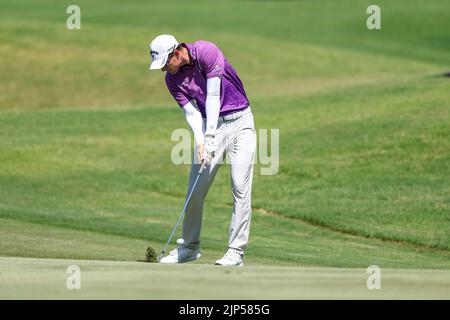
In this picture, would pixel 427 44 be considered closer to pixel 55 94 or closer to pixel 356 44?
pixel 356 44

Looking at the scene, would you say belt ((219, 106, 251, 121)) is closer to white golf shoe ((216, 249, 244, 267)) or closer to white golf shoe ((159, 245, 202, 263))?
white golf shoe ((216, 249, 244, 267))

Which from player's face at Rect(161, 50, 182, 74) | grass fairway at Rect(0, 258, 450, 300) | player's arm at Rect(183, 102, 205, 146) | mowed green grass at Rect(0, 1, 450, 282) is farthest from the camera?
mowed green grass at Rect(0, 1, 450, 282)

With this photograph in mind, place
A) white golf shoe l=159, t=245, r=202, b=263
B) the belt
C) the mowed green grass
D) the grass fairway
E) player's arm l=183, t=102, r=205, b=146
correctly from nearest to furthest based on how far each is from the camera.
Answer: the grass fairway
the belt
player's arm l=183, t=102, r=205, b=146
white golf shoe l=159, t=245, r=202, b=263
the mowed green grass

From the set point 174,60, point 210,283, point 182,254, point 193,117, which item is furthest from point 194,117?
point 210,283

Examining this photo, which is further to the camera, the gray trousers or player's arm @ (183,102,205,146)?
player's arm @ (183,102,205,146)

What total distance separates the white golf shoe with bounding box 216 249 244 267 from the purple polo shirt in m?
1.47

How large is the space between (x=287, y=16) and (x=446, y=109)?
112 ft

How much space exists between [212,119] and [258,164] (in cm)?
1386

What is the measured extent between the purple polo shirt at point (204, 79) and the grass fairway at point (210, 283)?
7.28ft

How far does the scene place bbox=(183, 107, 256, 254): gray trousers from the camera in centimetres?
1082

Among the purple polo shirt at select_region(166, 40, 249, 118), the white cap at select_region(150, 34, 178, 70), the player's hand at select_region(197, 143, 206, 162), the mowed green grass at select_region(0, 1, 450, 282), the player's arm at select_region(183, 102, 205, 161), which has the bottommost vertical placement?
the mowed green grass at select_region(0, 1, 450, 282)

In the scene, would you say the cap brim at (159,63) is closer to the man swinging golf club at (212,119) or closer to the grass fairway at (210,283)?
the man swinging golf club at (212,119)

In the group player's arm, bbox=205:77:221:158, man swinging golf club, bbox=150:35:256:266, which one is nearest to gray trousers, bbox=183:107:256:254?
man swinging golf club, bbox=150:35:256:266
